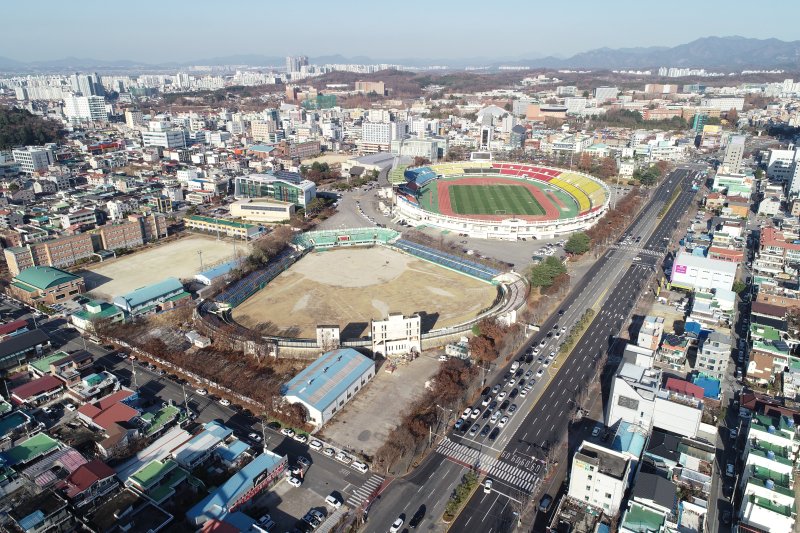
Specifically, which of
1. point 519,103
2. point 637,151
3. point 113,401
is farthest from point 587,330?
point 519,103

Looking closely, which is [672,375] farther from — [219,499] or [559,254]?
[219,499]

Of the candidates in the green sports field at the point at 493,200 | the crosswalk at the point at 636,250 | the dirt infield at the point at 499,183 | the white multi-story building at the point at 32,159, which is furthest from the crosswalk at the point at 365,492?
the white multi-story building at the point at 32,159

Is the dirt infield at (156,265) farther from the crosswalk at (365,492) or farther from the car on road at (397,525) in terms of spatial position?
the car on road at (397,525)

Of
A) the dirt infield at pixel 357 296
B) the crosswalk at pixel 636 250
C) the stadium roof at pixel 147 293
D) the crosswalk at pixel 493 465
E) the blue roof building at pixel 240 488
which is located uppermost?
the stadium roof at pixel 147 293

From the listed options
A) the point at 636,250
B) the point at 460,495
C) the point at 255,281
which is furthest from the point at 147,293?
the point at 636,250

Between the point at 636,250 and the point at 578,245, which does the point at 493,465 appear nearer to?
the point at 578,245

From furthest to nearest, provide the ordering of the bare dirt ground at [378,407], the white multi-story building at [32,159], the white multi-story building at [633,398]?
the white multi-story building at [32,159] < the bare dirt ground at [378,407] < the white multi-story building at [633,398]
